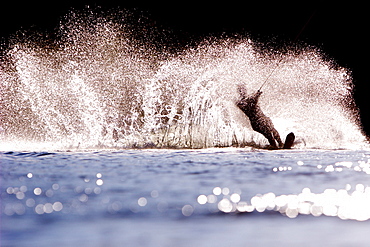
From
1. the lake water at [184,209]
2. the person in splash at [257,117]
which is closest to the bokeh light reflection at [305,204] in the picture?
the lake water at [184,209]

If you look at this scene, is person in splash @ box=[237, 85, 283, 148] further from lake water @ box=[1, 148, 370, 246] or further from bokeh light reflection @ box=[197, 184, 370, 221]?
bokeh light reflection @ box=[197, 184, 370, 221]

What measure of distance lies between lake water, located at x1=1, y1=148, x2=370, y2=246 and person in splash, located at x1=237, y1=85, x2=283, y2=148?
901cm

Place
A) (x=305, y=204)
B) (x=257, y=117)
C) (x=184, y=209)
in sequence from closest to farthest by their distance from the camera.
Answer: (x=184, y=209) → (x=305, y=204) → (x=257, y=117)

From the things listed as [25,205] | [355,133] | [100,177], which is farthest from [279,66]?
[25,205]

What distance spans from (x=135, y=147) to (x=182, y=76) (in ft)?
12.5

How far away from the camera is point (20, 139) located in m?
19.4

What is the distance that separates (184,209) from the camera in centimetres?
435

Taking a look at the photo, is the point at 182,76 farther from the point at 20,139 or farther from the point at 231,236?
the point at 231,236

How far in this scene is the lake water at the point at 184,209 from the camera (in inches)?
131

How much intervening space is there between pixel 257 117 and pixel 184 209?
12.4 metres

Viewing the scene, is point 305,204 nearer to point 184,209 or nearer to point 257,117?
point 184,209

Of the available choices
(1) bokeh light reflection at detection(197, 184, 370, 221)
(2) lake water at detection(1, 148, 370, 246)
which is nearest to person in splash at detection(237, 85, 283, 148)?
(2) lake water at detection(1, 148, 370, 246)

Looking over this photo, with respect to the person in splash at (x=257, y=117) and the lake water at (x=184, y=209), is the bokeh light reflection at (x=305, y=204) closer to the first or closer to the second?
the lake water at (x=184, y=209)

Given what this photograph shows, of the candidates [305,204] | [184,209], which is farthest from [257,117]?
[184,209]
